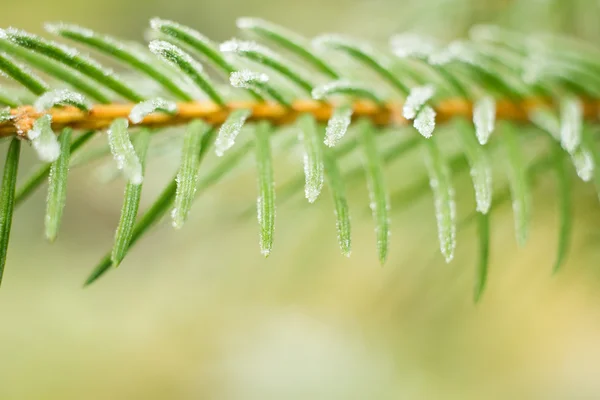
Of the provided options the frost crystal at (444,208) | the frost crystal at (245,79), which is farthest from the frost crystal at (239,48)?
the frost crystal at (444,208)

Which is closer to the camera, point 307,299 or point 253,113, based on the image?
point 253,113

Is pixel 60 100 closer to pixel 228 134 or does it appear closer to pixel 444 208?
pixel 228 134

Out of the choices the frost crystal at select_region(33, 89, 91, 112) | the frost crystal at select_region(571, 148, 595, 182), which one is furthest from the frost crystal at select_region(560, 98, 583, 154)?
the frost crystal at select_region(33, 89, 91, 112)

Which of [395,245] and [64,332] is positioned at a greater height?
[395,245]

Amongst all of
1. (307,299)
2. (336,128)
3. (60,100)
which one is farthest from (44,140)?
(307,299)

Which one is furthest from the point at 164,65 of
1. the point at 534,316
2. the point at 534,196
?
the point at 534,316

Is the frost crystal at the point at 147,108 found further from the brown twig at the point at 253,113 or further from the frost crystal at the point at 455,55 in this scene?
the frost crystal at the point at 455,55

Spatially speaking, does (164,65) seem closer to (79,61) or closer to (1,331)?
(79,61)
